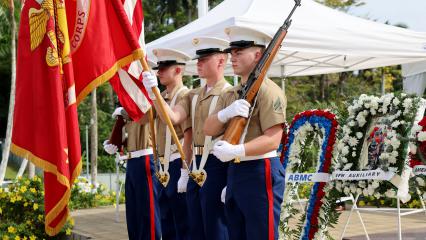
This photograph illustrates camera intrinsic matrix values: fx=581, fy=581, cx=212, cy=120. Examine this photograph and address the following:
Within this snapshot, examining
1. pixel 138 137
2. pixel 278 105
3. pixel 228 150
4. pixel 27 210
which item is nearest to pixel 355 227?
pixel 138 137

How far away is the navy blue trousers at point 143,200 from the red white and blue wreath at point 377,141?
1828 millimetres

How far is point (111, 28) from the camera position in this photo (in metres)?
4.39

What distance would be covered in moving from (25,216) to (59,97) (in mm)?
4602

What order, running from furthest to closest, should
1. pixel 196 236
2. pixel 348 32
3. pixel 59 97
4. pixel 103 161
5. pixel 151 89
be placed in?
pixel 103 161 < pixel 348 32 < pixel 196 236 < pixel 151 89 < pixel 59 97

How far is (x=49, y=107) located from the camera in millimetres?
3889

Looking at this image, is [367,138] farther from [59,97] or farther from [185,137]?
[59,97]

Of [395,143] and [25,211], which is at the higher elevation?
[395,143]

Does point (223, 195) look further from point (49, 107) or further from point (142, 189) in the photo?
point (142, 189)

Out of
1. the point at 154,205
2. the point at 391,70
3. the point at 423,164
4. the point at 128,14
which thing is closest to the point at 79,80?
the point at 128,14

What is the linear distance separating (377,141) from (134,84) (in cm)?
231

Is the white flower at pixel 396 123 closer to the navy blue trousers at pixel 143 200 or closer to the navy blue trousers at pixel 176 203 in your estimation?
the navy blue trousers at pixel 176 203

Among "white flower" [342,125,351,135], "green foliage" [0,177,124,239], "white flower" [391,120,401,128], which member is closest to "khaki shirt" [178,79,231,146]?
"white flower" [342,125,351,135]

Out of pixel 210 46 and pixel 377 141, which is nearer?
pixel 210 46

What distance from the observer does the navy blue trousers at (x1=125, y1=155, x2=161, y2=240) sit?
5895 mm
